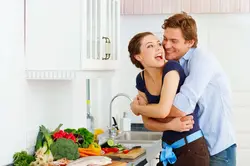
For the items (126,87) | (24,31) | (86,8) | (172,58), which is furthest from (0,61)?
(126,87)

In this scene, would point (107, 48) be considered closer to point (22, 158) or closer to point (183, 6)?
point (22, 158)

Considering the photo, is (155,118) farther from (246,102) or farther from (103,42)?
(246,102)

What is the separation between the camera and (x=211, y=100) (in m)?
3.07

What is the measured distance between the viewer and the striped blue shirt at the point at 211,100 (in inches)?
118

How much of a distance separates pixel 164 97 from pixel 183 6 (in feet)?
8.76

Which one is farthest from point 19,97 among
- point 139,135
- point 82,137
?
point 139,135

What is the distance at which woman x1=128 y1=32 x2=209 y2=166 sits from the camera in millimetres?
2982

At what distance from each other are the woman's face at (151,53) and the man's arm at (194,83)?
184mm

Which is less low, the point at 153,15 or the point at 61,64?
the point at 153,15

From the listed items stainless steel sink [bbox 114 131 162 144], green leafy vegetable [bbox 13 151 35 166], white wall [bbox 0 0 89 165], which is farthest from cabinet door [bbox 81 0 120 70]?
stainless steel sink [bbox 114 131 162 144]

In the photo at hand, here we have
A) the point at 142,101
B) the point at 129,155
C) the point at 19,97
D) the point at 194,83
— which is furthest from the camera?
the point at 129,155

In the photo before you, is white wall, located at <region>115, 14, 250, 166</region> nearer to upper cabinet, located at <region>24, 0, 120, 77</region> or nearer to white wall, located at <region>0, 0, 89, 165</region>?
white wall, located at <region>0, 0, 89, 165</region>

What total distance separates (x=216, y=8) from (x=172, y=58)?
94.2 inches

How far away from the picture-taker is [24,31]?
3496mm
